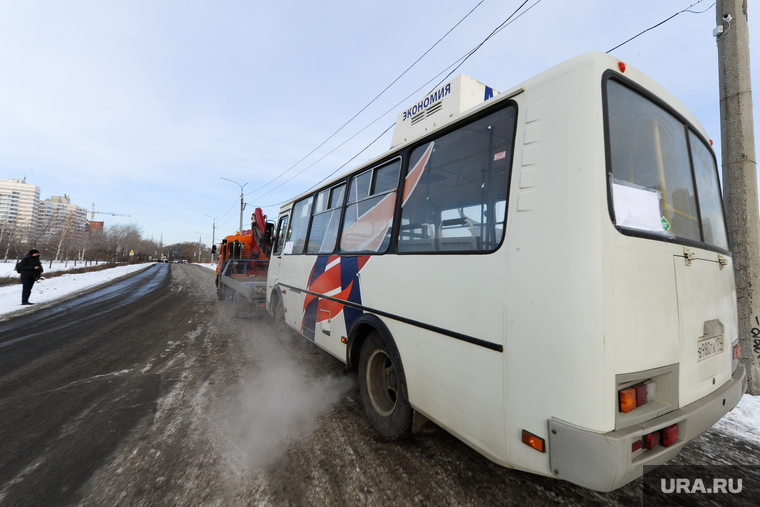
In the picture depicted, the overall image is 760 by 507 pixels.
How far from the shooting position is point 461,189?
7.70 ft

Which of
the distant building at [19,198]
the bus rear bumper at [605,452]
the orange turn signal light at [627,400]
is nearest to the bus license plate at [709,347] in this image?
the bus rear bumper at [605,452]

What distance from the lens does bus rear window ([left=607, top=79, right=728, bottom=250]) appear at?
1.72m

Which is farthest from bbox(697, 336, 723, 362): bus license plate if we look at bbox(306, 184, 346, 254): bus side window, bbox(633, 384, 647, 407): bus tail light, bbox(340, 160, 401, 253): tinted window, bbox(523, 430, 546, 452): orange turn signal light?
bbox(306, 184, 346, 254): bus side window

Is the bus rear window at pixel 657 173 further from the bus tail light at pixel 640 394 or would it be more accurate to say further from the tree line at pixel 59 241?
the tree line at pixel 59 241

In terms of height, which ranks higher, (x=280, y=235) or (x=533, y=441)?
(x=280, y=235)

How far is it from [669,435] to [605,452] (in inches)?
21.5

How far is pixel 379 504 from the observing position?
6.62 feet

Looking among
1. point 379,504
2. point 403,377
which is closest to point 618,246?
point 403,377

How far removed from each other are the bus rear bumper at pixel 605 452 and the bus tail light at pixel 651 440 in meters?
0.03

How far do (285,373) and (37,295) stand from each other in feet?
44.6

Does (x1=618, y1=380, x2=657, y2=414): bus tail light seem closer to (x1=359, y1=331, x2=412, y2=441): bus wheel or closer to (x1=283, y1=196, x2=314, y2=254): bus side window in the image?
(x1=359, y1=331, x2=412, y2=441): bus wheel

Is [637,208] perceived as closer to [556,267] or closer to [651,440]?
[556,267]

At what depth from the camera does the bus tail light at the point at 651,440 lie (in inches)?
61.5

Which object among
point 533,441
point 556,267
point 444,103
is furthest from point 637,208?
point 444,103
